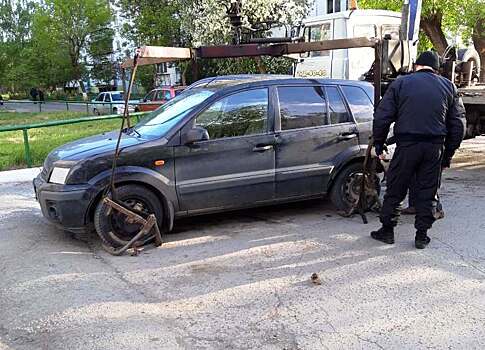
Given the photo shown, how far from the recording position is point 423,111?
4598 millimetres

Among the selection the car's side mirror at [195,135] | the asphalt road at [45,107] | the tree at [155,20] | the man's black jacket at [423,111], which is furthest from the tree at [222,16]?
the asphalt road at [45,107]

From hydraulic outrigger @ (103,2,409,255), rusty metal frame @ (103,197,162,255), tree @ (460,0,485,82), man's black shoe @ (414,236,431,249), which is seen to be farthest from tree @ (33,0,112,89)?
man's black shoe @ (414,236,431,249)

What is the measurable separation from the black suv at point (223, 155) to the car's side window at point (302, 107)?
0.5 inches

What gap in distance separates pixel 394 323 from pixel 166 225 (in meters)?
2.62

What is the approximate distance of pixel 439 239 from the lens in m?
5.15

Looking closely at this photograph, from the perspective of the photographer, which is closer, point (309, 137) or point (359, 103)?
point (309, 137)

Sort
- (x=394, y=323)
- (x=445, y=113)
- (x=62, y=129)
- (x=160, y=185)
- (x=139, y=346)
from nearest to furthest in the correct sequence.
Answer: (x=139, y=346) < (x=394, y=323) < (x=445, y=113) < (x=160, y=185) < (x=62, y=129)

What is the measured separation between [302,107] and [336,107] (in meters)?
0.46

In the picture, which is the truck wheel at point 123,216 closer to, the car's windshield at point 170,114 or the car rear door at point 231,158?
the car rear door at point 231,158

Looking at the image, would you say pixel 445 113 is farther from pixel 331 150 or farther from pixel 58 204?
pixel 58 204

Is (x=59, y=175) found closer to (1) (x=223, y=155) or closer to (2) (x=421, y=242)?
(1) (x=223, y=155)

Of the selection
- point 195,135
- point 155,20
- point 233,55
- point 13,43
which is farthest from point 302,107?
point 13,43

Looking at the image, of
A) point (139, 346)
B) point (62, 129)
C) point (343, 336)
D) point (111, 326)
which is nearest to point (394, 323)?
point (343, 336)

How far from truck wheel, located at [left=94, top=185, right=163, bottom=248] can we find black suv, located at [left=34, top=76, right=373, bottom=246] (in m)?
0.01
